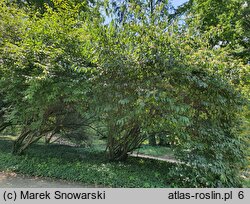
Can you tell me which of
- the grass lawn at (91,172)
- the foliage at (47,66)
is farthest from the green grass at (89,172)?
the foliage at (47,66)

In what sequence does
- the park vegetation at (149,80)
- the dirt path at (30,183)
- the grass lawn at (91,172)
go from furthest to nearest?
the grass lawn at (91,172)
the dirt path at (30,183)
the park vegetation at (149,80)

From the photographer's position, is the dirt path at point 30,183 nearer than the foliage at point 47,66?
Yes

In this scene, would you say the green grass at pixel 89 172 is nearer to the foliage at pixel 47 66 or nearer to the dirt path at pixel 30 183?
the dirt path at pixel 30 183

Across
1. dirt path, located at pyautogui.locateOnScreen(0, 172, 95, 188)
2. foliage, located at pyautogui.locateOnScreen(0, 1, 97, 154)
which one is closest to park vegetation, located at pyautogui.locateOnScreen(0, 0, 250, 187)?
foliage, located at pyautogui.locateOnScreen(0, 1, 97, 154)

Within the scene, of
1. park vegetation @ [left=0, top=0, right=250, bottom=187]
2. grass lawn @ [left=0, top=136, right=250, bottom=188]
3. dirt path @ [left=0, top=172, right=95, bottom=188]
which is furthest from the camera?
grass lawn @ [left=0, top=136, right=250, bottom=188]

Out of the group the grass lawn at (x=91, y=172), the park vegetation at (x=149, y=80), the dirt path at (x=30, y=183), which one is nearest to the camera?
the park vegetation at (x=149, y=80)

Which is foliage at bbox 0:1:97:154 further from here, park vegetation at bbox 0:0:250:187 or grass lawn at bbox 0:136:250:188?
grass lawn at bbox 0:136:250:188

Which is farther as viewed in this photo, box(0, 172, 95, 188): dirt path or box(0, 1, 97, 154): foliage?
box(0, 1, 97, 154): foliage

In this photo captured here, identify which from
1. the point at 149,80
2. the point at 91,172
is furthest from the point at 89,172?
the point at 149,80

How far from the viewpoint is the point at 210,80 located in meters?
4.50

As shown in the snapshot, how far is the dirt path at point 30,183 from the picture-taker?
4.59 metres

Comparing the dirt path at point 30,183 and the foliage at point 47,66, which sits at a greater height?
the foliage at point 47,66

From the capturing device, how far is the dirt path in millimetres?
4586
